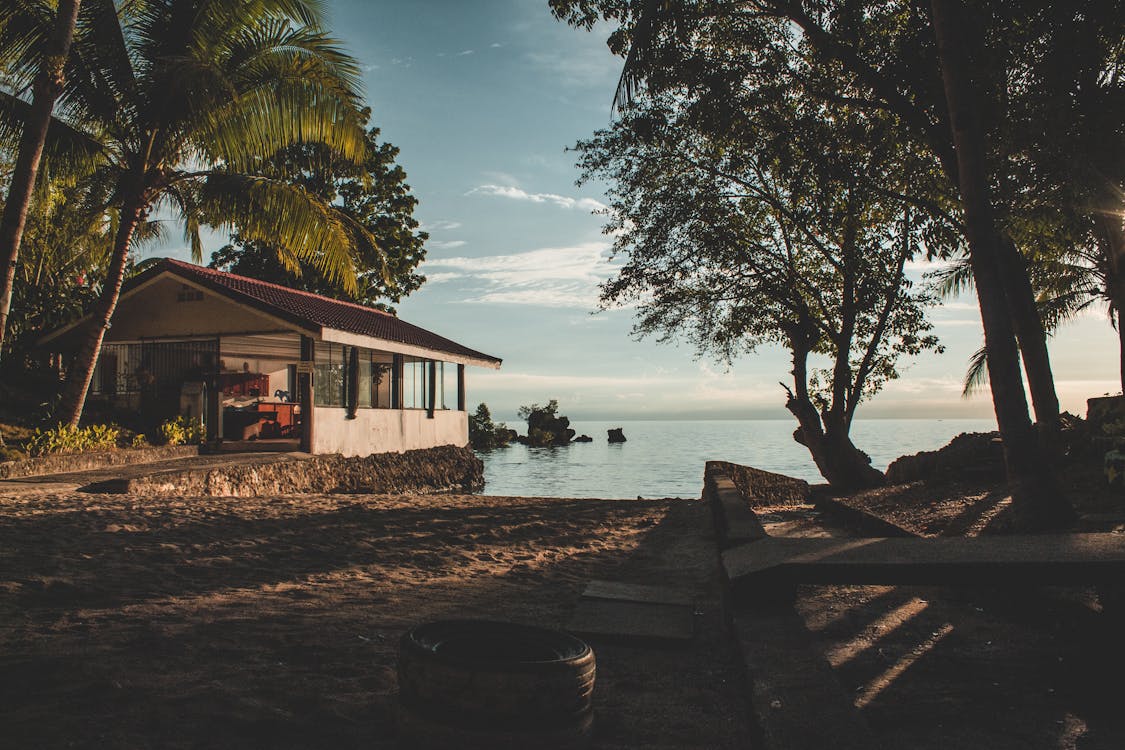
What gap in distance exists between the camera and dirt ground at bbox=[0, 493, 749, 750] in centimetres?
285

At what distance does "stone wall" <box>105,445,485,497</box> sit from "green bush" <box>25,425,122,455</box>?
3.25 meters

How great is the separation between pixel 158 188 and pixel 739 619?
15050mm

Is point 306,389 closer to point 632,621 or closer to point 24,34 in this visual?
point 24,34

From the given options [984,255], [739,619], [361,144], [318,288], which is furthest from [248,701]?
[318,288]

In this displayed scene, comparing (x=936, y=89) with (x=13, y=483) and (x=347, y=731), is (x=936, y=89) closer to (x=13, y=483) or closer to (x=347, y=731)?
(x=347, y=731)

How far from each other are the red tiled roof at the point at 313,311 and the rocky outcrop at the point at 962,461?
1250cm

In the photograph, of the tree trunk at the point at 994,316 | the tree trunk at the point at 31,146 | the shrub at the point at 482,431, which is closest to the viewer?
the tree trunk at the point at 994,316

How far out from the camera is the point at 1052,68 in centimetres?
891

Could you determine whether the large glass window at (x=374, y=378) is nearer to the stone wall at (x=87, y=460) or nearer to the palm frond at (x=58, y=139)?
the stone wall at (x=87, y=460)

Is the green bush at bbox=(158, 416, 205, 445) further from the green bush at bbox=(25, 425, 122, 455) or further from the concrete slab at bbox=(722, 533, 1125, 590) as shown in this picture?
the concrete slab at bbox=(722, 533, 1125, 590)

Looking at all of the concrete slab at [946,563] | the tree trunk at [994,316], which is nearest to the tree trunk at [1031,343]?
the tree trunk at [994,316]

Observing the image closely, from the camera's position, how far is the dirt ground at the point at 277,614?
2848 millimetres

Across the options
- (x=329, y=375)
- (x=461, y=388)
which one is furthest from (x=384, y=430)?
(x=461, y=388)

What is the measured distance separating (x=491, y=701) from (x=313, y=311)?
18.3 metres
